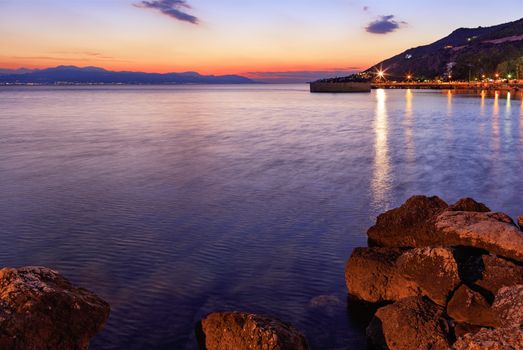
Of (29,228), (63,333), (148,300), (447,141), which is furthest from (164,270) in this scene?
(447,141)

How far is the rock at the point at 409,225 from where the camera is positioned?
33.3 feet

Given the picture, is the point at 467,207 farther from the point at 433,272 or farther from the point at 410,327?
the point at 410,327

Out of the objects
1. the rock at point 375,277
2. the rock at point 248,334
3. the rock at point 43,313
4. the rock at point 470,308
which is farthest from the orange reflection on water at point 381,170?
the rock at point 43,313

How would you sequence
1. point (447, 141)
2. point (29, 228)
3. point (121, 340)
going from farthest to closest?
point (447, 141) → point (29, 228) → point (121, 340)

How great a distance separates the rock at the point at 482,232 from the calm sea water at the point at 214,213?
7.86 feet

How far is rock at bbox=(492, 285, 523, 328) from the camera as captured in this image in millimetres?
6469

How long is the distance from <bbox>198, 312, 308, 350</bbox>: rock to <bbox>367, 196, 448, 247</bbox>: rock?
446 centimetres

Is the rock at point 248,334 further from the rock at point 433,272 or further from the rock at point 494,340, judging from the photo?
the rock at point 433,272

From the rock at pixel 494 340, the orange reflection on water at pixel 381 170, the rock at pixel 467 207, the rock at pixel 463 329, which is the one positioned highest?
the rock at pixel 467 207

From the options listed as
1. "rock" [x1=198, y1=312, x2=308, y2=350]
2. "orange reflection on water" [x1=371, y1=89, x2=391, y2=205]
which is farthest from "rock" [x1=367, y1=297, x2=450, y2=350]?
"orange reflection on water" [x1=371, y1=89, x2=391, y2=205]

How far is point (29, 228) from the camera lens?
13.7 metres

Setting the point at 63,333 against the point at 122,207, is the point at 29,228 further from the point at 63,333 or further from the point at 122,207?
the point at 63,333

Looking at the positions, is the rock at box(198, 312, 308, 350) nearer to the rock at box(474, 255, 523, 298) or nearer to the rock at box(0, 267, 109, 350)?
the rock at box(0, 267, 109, 350)

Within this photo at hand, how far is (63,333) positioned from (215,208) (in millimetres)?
9978
